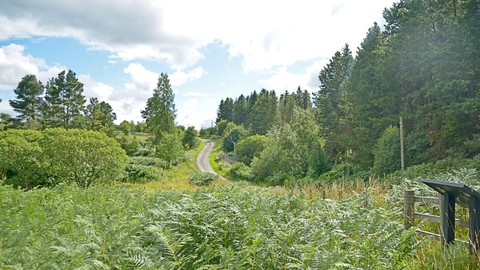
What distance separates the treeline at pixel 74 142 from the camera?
21281 mm

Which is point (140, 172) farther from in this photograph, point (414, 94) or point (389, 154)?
point (414, 94)

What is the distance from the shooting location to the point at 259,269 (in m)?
3.24

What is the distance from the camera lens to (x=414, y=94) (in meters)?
21.2

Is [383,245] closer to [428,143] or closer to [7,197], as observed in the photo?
[7,197]

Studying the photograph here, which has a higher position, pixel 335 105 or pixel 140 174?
pixel 335 105

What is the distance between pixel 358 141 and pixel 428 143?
6509mm

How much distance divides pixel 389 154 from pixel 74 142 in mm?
20434

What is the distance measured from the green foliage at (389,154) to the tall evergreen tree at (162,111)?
26.6 meters

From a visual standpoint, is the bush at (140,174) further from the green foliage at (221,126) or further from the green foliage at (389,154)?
the green foliage at (221,126)

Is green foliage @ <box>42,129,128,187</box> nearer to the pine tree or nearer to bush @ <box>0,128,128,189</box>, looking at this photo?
bush @ <box>0,128,128,189</box>

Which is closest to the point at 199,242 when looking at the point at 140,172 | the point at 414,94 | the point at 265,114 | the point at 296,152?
the point at 414,94

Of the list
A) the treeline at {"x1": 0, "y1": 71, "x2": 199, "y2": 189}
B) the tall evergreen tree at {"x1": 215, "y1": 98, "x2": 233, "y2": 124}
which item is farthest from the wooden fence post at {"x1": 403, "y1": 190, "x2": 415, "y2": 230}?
the tall evergreen tree at {"x1": 215, "y1": 98, "x2": 233, "y2": 124}

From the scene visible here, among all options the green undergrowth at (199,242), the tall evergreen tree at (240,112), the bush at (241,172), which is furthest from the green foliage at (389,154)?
the tall evergreen tree at (240,112)

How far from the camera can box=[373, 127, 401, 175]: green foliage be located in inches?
784
